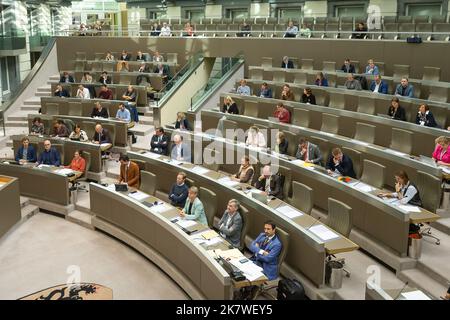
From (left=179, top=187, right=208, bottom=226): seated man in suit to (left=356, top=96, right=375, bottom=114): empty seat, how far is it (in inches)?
214

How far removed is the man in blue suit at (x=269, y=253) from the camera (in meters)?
7.27

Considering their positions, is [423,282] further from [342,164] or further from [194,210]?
[194,210]

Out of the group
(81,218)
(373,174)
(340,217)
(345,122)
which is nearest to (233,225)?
(340,217)

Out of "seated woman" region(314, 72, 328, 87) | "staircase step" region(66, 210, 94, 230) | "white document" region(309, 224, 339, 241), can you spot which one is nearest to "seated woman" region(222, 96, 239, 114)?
"seated woman" region(314, 72, 328, 87)

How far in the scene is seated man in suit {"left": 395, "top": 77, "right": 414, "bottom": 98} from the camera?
40.7ft

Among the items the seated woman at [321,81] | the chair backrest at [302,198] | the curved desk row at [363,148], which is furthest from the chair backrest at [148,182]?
the seated woman at [321,81]

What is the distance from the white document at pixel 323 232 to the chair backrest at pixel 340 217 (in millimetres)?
250

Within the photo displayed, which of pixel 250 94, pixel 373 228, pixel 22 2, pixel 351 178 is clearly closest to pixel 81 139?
pixel 250 94

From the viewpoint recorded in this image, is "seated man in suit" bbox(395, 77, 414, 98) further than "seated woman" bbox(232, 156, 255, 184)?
Yes

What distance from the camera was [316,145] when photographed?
35.3 ft

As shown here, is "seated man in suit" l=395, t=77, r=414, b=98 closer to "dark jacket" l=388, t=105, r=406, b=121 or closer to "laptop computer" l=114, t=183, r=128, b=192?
"dark jacket" l=388, t=105, r=406, b=121

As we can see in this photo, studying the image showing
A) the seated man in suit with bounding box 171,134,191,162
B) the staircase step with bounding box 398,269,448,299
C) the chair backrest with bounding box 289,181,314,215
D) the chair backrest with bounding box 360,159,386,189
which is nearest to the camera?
the staircase step with bounding box 398,269,448,299

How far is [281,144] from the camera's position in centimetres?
1119

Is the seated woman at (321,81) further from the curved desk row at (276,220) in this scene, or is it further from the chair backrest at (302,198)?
the chair backrest at (302,198)
